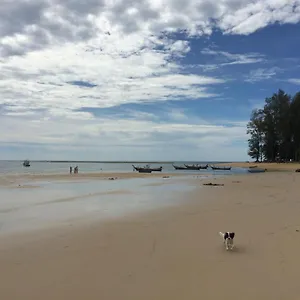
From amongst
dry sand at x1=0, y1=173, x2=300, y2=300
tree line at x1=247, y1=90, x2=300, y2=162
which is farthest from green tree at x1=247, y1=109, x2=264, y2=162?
dry sand at x1=0, y1=173, x2=300, y2=300

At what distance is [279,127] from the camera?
303 feet

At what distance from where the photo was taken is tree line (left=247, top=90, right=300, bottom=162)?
90.8 meters

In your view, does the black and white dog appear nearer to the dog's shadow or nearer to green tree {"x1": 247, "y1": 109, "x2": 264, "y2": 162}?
the dog's shadow

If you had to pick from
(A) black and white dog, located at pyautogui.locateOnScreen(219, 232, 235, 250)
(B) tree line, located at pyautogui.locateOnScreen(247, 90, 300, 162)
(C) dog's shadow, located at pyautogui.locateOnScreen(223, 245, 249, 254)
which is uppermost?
(B) tree line, located at pyautogui.locateOnScreen(247, 90, 300, 162)

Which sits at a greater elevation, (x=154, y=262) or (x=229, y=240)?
(x=229, y=240)

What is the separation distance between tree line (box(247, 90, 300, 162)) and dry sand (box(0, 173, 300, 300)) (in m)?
87.0

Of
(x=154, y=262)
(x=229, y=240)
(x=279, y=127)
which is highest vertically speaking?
(x=279, y=127)

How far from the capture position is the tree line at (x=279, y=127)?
90750mm

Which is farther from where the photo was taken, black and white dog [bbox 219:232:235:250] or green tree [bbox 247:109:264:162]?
green tree [bbox 247:109:264:162]

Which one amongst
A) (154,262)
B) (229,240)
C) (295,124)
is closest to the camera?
(154,262)

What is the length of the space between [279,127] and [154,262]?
→ 9278 cm

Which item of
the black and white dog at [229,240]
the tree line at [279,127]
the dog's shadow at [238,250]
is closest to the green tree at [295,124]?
the tree line at [279,127]

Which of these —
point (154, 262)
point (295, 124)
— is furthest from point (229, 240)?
point (295, 124)

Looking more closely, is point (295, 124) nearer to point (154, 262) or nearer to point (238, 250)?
point (238, 250)
